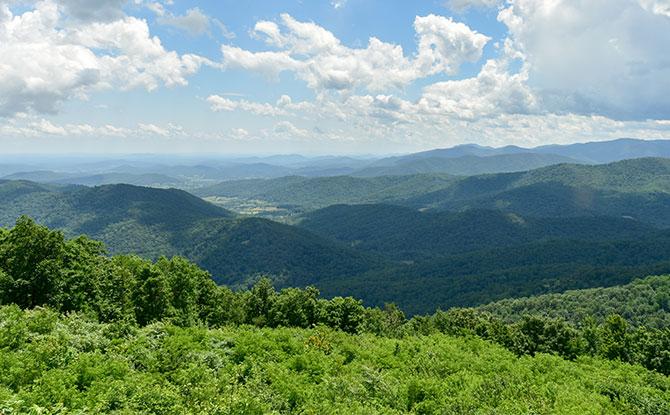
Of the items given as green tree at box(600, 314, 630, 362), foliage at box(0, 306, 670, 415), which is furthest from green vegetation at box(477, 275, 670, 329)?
foliage at box(0, 306, 670, 415)

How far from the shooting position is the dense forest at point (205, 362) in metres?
18.2

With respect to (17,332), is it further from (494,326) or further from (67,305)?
(494,326)

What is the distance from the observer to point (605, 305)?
416 feet

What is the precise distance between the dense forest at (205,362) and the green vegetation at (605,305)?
79928 mm

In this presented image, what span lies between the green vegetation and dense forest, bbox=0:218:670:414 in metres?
79.9

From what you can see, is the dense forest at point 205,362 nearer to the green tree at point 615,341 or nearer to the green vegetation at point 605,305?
the green tree at point 615,341

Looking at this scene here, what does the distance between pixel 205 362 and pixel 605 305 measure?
504 feet

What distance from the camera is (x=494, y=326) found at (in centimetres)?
6681

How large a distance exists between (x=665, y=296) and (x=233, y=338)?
6490 inches

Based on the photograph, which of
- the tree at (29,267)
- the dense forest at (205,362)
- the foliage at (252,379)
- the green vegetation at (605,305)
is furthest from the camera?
the green vegetation at (605,305)

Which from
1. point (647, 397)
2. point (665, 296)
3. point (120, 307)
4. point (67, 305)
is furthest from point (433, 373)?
point (665, 296)

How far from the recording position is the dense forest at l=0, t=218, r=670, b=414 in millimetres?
18250

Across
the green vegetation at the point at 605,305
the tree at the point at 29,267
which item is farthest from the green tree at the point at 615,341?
the tree at the point at 29,267

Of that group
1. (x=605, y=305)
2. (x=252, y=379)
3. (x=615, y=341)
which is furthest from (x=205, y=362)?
(x=605, y=305)
